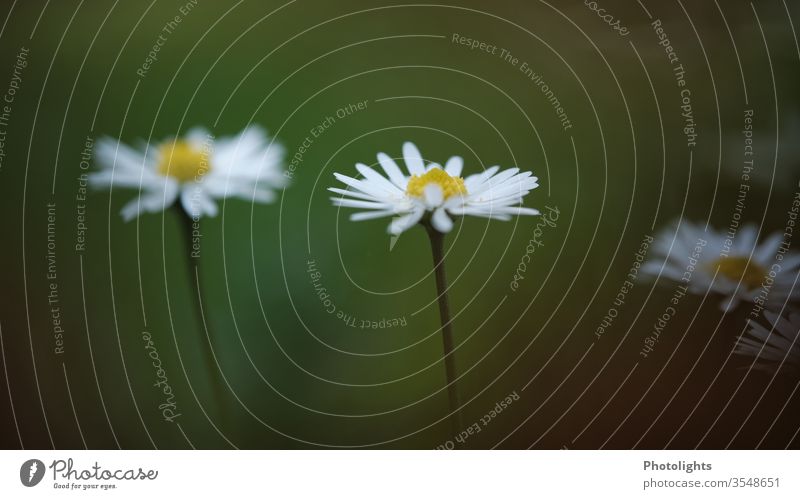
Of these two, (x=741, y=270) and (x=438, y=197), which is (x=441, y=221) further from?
(x=741, y=270)

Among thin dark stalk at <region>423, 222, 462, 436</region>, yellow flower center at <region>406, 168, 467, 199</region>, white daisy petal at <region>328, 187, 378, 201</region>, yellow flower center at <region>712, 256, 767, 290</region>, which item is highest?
yellow flower center at <region>406, 168, 467, 199</region>

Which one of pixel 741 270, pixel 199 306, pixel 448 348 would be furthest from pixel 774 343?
pixel 199 306

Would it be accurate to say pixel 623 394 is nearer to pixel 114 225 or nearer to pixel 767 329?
pixel 767 329

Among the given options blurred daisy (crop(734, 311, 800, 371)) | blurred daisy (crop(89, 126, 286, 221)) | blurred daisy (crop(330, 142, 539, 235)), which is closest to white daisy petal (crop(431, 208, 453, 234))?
blurred daisy (crop(330, 142, 539, 235))

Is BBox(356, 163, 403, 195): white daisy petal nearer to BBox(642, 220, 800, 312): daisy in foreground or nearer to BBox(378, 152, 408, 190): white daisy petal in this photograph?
BBox(378, 152, 408, 190): white daisy petal

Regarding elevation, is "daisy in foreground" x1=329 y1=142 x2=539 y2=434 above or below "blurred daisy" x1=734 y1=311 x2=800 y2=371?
above

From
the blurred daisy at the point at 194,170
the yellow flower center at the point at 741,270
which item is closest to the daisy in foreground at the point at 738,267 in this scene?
the yellow flower center at the point at 741,270

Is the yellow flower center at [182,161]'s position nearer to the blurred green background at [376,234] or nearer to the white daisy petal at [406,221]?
the blurred green background at [376,234]
